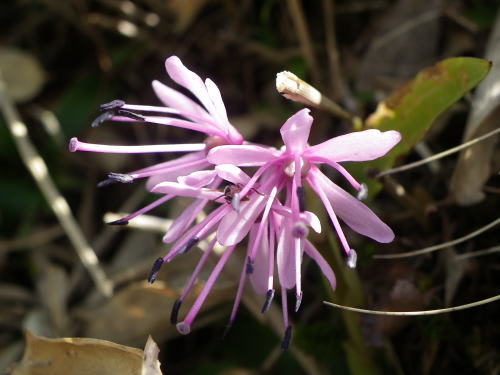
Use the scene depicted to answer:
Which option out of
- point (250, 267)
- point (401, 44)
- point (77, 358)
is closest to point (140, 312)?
point (77, 358)

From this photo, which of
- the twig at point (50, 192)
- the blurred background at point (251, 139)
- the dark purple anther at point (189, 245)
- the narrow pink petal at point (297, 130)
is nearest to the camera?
the narrow pink petal at point (297, 130)

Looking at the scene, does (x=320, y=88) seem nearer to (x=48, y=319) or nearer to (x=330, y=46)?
(x=330, y=46)

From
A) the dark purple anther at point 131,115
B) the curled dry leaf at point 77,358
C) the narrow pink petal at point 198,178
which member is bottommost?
the curled dry leaf at point 77,358

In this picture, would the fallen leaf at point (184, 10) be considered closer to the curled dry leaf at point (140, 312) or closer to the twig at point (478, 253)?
the curled dry leaf at point (140, 312)

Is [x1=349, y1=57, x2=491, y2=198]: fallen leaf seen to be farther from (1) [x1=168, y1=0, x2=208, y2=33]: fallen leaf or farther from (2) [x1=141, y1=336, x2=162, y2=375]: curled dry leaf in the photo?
(1) [x1=168, y1=0, x2=208, y2=33]: fallen leaf

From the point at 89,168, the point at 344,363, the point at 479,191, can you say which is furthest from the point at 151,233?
the point at 479,191

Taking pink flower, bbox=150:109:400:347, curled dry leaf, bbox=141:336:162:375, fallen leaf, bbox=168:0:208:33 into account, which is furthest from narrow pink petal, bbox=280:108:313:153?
fallen leaf, bbox=168:0:208:33

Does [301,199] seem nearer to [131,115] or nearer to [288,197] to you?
[288,197]

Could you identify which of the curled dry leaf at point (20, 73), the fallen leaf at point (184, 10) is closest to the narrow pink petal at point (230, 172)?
the fallen leaf at point (184, 10)
